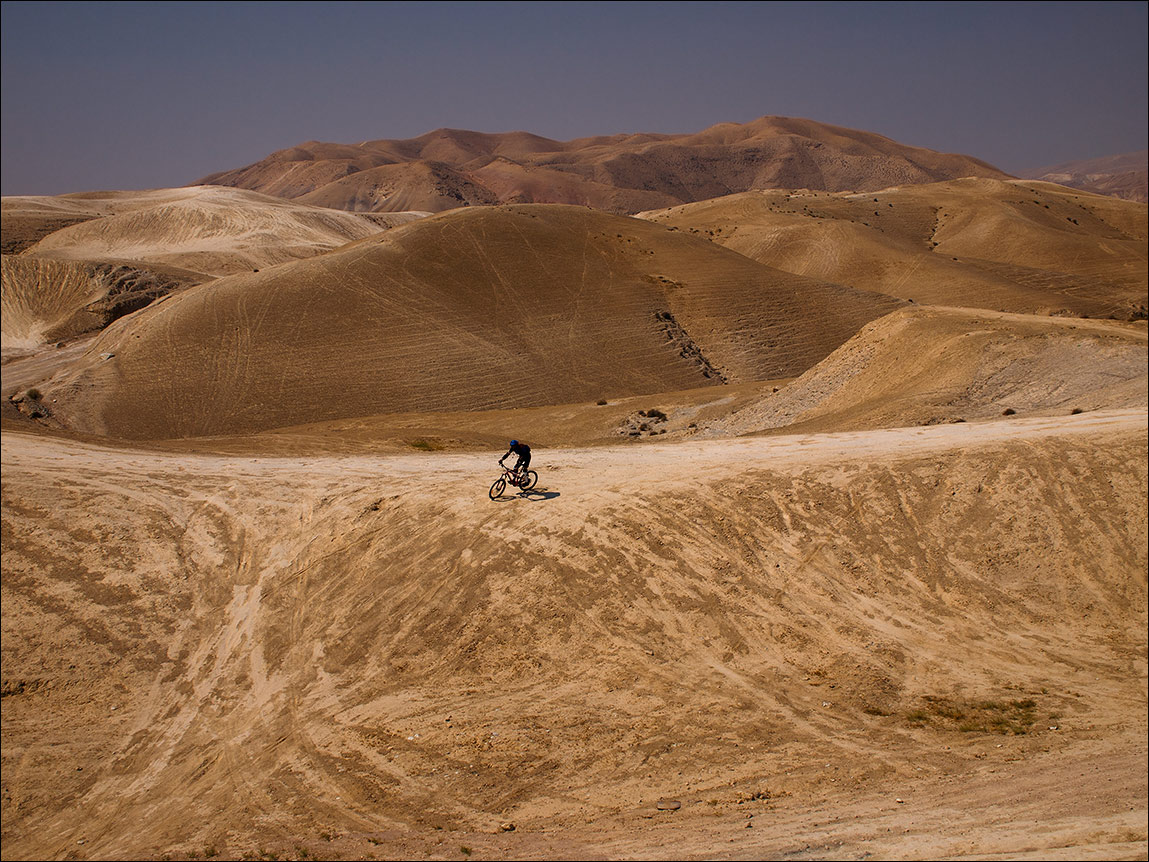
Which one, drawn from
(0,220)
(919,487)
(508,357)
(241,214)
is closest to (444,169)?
(241,214)

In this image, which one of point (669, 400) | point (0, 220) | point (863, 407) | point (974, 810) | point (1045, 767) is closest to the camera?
point (974, 810)

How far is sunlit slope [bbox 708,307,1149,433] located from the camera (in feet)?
76.5

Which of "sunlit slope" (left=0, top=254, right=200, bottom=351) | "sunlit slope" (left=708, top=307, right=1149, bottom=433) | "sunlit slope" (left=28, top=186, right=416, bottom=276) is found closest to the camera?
"sunlit slope" (left=708, top=307, right=1149, bottom=433)

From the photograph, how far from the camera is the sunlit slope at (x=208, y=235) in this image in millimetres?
80950

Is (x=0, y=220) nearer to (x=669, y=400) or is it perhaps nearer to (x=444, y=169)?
(x=669, y=400)

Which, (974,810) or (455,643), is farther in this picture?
(455,643)

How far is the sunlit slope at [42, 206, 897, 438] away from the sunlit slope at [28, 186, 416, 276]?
3147cm

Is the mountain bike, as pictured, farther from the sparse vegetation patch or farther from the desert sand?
the sparse vegetation patch

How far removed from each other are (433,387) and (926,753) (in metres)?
35.6

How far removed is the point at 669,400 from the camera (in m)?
36.5

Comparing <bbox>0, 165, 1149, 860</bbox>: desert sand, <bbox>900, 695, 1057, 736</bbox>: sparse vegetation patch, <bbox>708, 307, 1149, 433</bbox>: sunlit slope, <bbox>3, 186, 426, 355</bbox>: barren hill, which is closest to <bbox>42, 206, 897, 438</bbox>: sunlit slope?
<bbox>3, 186, 426, 355</bbox>: barren hill

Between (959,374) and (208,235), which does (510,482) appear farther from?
(208,235)

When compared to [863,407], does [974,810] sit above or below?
below

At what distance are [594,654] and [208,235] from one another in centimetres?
9296
